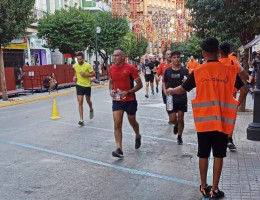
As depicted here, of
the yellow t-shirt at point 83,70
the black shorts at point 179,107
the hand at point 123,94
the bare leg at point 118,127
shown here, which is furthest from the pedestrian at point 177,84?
the yellow t-shirt at point 83,70

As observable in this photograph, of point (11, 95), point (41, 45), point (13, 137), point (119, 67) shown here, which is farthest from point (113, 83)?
point (41, 45)

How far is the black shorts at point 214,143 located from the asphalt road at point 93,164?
61cm

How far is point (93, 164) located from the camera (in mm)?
5996

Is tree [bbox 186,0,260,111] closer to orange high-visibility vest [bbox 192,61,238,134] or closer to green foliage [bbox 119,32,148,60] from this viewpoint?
orange high-visibility vest [bbox 192,61,238,134]

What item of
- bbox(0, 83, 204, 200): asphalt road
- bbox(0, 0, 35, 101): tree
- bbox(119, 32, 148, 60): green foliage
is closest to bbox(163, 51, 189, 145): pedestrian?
bbox(0, 83, 204, 200): asphalt road

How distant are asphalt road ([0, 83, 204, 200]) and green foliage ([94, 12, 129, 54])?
2696 cm

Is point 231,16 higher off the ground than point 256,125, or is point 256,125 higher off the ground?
point 231,16

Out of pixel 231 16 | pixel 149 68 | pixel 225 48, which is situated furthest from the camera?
pixel 149 68

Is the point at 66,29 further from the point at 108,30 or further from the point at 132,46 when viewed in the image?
the point at 132,46

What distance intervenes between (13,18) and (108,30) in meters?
19.6

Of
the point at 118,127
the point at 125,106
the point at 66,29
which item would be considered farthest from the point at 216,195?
the point at 66,29

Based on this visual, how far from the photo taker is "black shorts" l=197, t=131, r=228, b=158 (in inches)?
165

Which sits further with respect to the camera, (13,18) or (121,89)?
(13,18)

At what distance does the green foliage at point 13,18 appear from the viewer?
54.2 feet
